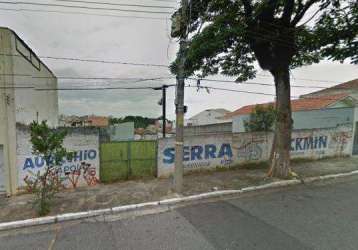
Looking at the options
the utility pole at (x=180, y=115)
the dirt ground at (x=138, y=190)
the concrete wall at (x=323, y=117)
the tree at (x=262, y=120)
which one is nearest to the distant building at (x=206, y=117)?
the concrete wall at (x=323, y=117)

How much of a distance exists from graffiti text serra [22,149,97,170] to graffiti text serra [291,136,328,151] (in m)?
9.07

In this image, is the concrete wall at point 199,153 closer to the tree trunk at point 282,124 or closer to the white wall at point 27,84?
the tree trunk at point 282,124

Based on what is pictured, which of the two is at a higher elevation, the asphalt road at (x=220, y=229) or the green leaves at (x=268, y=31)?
the green leaves at (x=268, y=31)

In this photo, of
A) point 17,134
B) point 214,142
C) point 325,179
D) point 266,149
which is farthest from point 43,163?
point 325,179

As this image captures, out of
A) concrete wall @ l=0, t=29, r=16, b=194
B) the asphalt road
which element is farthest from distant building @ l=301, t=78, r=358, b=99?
concrete wall @ l=0, t=29, r=16, b=194

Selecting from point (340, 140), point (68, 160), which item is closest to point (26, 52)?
point (68, 160)

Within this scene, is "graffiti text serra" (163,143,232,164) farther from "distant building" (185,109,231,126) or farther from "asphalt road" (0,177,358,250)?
"distant building" (185,109,231,126)

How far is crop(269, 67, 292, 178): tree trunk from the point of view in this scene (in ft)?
26.5

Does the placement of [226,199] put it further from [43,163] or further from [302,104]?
[302,104]

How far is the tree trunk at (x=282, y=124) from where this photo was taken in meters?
8.07

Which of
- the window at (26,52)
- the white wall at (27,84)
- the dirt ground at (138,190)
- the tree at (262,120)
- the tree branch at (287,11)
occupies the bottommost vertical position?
the dirt ground at (138,190)

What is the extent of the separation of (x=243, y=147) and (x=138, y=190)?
5.21m

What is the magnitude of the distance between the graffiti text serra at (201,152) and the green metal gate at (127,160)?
55 cm

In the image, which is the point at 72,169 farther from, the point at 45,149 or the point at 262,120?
the point at 262,120
